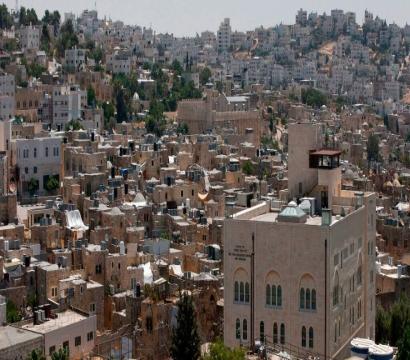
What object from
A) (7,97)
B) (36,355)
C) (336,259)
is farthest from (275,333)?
(7,97)

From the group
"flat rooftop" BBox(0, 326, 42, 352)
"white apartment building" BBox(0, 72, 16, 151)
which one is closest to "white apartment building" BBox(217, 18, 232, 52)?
"white apartment building" BBox(0, 72, 16, 151)

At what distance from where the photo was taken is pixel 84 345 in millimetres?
22234

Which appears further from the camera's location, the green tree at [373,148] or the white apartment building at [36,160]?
the green tree at [373,148]

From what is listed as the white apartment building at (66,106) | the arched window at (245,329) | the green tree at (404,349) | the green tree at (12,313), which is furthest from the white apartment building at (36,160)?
the green tree at (404,349)

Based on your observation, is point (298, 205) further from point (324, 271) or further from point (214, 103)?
point (214, 103)

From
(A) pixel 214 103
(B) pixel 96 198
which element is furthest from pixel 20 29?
(B) pixel 96 198

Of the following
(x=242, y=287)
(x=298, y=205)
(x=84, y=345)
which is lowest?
(x=84, y=345)

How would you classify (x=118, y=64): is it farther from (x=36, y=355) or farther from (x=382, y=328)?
(x=36, y=355)

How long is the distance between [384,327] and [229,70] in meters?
75.1

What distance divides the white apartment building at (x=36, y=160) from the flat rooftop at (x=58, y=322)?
52.8 feet

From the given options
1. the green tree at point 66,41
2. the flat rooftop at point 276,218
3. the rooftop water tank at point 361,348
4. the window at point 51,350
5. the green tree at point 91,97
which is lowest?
the window at point 51,350

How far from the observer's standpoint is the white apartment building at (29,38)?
6266 cm

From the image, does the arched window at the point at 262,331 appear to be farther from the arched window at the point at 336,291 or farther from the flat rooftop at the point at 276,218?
the flat rooftop at the point at 276,218

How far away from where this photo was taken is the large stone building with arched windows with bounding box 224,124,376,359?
17.9m
